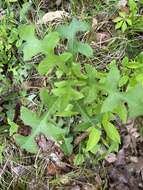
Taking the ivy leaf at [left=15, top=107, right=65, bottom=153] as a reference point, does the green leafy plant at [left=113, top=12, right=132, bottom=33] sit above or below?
above

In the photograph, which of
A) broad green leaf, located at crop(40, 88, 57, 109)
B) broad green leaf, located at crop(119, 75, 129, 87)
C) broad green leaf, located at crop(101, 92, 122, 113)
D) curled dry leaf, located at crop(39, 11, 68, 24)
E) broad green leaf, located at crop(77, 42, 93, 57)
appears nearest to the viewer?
broad green leaf, located at crop(101, 92, 122, 113)

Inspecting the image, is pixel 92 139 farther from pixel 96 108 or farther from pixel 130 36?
pixel 130 36

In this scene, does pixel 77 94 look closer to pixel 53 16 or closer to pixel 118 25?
pixel 118 25

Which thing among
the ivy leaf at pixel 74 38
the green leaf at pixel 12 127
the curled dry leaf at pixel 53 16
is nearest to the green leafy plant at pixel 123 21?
the curled dry leaf at pixel 53 16

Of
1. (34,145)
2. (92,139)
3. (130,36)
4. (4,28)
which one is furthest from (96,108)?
(4,28)

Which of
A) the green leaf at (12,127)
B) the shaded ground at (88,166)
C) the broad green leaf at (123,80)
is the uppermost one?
the broad green leaf at (123,80)

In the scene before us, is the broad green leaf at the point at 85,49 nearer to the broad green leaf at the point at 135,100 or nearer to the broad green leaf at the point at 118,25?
the broad green leaf at the point at 135,100

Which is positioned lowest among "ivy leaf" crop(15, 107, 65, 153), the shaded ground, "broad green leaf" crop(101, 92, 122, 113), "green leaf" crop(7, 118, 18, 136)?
the shaded ground

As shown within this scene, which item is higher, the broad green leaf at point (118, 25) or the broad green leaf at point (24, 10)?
the broad green leaf at point (24, 10)

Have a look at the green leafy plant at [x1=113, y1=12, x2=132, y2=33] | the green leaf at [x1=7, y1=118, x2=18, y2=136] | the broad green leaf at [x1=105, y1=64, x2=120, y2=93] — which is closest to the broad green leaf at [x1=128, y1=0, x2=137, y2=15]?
the green leafy plant at [x1=113, y1=12, x2=132, y2=33]

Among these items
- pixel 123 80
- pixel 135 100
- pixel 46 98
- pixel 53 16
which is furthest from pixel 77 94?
pixel 53 16

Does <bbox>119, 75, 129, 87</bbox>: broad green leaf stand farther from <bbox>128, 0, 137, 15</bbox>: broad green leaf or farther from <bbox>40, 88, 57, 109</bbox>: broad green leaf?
<bbox>128, 0, 137, 15</bbox>: broad green leaf

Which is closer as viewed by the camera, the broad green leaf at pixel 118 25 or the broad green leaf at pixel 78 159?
the broad green leaf at pixel 78 159
